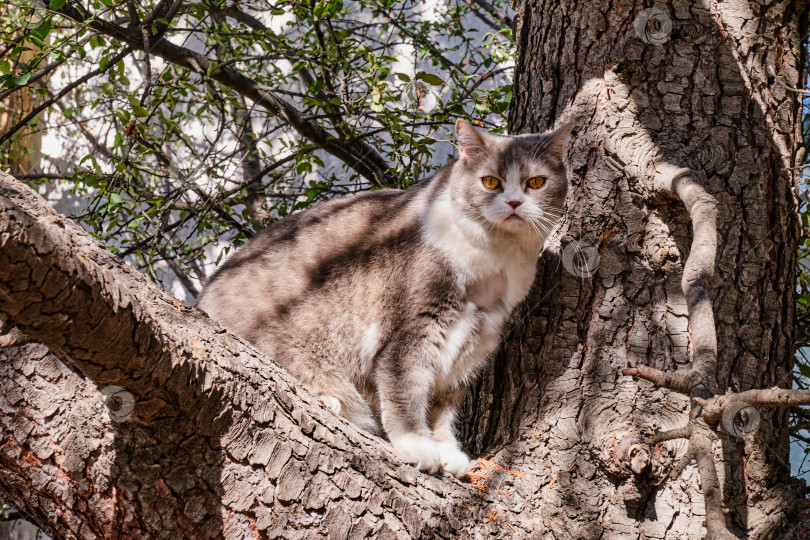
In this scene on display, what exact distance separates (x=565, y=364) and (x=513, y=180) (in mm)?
742

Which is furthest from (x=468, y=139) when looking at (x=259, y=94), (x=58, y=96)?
(x=58, y=96)

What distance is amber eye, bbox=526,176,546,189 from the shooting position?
7.91 feet

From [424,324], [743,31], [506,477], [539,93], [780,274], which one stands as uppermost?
[743,31]

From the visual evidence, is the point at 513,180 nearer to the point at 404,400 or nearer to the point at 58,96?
the point at 404,400

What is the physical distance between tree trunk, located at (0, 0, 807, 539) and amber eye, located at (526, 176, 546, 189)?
132 millimetres

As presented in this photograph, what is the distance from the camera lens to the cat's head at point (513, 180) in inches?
92.8

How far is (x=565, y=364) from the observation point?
2137 mm

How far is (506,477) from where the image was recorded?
203cm

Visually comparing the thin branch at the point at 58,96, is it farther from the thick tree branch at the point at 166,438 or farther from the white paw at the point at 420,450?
the white paw at the point at 420,450

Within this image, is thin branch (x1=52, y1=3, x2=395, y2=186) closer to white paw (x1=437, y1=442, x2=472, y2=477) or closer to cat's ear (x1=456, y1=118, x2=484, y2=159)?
cat's ear (x1=456, y1=118, x2=484, y2=159)

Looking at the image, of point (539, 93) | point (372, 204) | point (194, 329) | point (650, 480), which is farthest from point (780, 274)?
point (194, 329)

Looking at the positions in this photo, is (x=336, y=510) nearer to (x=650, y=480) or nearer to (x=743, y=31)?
(x=650, y=480)

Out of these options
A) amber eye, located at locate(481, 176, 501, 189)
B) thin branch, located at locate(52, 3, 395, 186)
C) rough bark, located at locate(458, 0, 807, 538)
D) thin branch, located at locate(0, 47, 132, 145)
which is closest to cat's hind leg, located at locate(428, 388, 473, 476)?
rough bark, located at locate(458, 0, 807, 538)

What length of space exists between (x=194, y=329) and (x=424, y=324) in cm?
97
